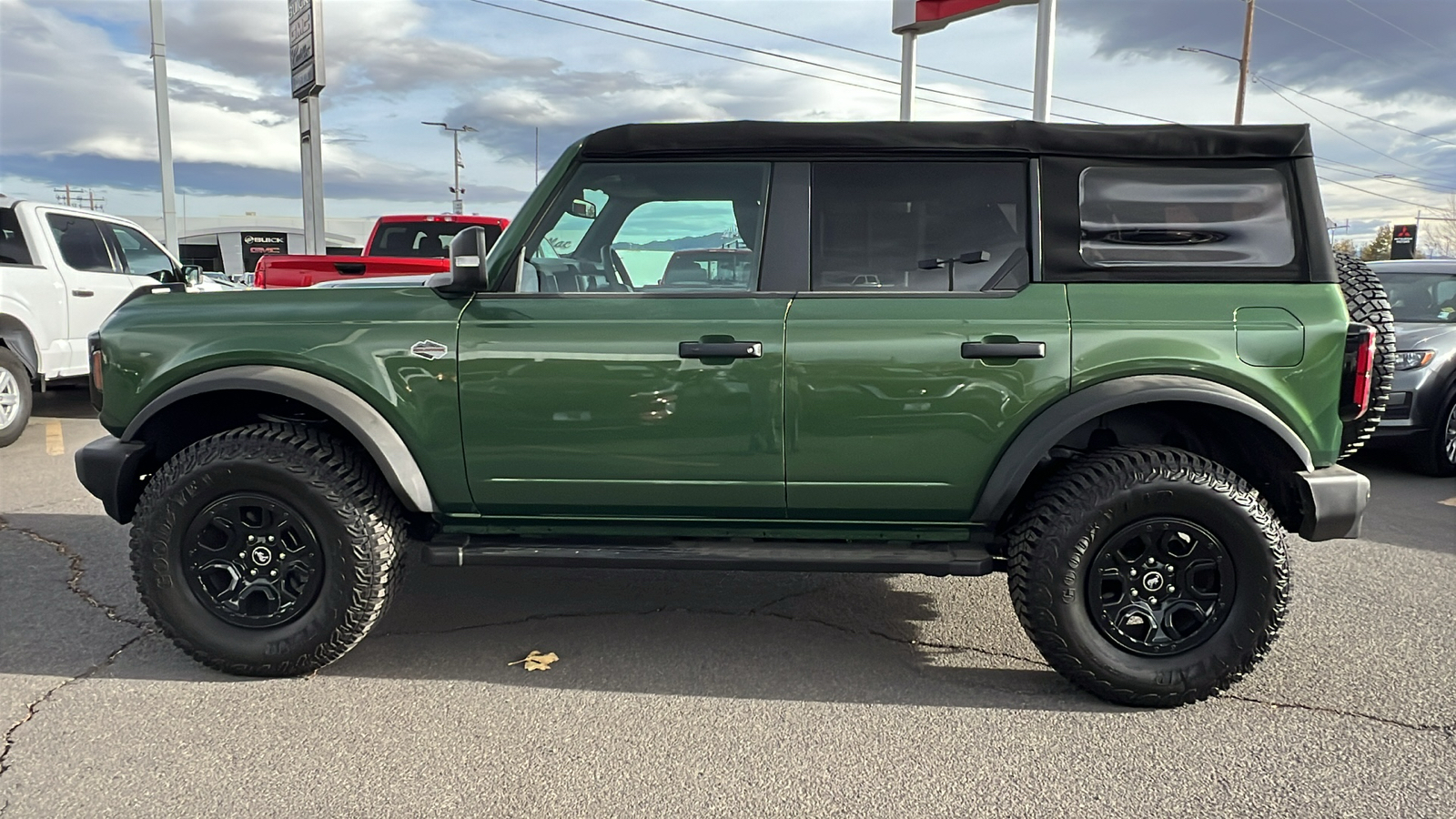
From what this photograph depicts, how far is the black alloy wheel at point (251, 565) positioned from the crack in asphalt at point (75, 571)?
2.32ft

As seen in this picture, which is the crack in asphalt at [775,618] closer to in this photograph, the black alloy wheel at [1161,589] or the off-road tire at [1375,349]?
the black alloy wheel at [1161,589]

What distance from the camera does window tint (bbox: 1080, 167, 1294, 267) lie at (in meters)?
3.11

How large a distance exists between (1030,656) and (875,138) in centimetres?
199

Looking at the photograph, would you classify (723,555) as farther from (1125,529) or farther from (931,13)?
(931,13)

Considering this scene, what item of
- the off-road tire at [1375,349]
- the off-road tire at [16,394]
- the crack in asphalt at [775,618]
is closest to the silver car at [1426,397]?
the off-road tire at [1375,349]

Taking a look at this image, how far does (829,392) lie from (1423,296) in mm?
6649

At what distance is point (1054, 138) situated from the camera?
318 cm

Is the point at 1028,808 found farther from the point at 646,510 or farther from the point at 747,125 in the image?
the point at 747,125

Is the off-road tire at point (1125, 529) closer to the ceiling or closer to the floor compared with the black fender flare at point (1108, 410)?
closer to the floor

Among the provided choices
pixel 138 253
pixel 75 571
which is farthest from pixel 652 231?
pixel 138 253

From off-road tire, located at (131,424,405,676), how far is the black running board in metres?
0.27

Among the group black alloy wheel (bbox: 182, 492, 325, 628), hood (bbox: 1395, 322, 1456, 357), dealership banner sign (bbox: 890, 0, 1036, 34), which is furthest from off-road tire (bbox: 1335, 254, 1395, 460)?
dealership banner sign (bbox: 890, 0, 1036, 34)


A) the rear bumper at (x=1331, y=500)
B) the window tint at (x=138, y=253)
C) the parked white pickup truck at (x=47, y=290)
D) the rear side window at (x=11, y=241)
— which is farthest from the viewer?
the window tint at (x=138, y=253)

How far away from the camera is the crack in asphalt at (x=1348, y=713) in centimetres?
291
